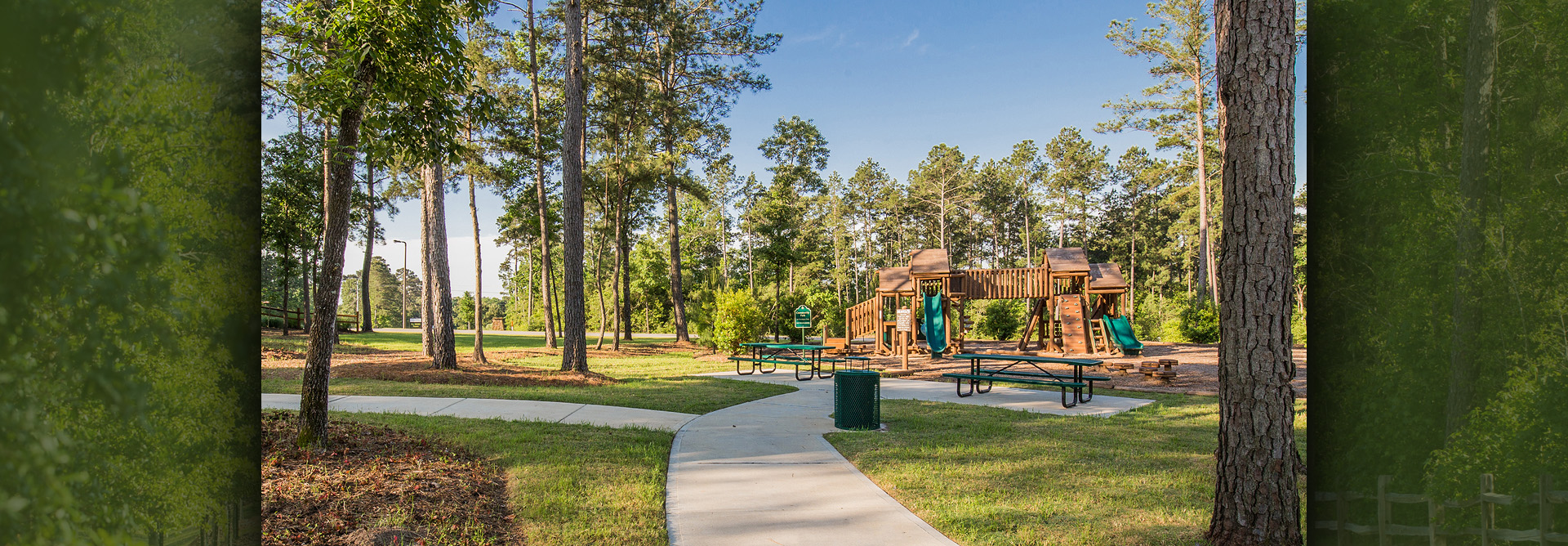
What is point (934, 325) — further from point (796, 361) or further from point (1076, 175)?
point (1076, 175)

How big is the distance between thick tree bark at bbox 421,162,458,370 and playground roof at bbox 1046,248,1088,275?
16.3 m

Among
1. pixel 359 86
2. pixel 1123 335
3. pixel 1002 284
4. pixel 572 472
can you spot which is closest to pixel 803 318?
pixel 1002 284

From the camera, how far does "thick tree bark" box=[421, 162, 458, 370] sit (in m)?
13.6

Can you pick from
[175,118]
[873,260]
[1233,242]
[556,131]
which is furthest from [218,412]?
[873,260]

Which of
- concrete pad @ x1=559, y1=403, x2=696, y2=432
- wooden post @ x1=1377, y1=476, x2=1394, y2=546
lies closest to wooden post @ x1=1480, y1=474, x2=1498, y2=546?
wooden post @ x1=1377, y1=476, x2=1394, y2=546

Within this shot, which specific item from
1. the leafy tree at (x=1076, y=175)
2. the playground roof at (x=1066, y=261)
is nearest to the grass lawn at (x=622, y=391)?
the playground roof at (x=1066, y=261)

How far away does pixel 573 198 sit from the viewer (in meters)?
13.3

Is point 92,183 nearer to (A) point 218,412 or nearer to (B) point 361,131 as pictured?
(A) point 218,412

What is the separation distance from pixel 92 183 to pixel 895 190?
50.8m

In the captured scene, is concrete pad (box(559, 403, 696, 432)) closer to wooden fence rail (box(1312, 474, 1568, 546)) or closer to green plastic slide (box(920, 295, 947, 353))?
wooden fence rail (box(1312, 474, 1568, 546))

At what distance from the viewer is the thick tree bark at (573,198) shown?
13242mm

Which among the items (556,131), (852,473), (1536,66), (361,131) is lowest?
(852,473)

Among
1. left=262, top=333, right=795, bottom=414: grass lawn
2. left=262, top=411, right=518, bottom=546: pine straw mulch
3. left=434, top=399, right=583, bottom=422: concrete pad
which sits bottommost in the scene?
left=262, top=333, right=795, bottom=414: grass lawn

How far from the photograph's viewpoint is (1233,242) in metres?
3.59
